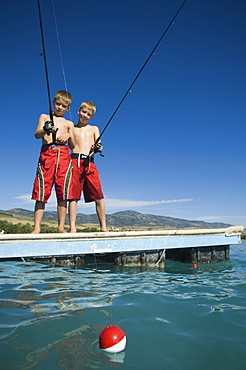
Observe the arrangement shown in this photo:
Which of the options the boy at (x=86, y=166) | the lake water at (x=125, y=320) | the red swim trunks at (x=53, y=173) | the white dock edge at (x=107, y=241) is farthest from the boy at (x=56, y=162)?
the lake water at (x=125, y=320)

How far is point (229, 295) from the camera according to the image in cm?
358

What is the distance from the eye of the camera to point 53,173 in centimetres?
514

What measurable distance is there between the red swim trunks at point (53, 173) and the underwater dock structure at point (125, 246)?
2.53ft

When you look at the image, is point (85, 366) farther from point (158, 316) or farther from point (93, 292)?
point (93, 292)

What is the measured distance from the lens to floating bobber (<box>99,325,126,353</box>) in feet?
6.50

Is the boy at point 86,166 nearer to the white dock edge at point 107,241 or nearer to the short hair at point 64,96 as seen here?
the short hair at point 64,96

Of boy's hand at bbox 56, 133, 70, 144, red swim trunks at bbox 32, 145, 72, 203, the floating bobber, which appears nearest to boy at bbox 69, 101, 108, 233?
red swim trunks at bbox 32, 145, 72, 203

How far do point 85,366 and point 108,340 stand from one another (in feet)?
0.84

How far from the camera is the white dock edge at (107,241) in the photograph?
4629mm

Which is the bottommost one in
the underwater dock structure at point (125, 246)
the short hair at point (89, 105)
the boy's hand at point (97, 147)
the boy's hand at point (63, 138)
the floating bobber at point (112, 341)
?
the floating bobber at point (112, 341)

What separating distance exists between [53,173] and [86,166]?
749 millimetres

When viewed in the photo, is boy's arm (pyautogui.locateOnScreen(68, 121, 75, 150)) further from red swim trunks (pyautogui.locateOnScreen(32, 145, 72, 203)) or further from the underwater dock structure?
the underwater dock structure

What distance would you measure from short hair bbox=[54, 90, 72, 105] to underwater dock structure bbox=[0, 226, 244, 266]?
2.61 m

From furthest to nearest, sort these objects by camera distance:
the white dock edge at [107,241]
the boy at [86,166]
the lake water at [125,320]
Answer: the boy at [86,166] → the white dock edge at [107,241] → the lake water at [125,320]
